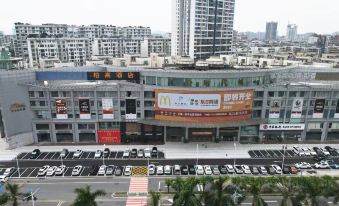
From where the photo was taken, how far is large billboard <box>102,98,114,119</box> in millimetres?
71500

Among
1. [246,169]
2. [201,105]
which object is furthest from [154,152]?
[246,169]

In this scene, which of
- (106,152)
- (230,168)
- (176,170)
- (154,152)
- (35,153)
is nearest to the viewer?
(176,170)

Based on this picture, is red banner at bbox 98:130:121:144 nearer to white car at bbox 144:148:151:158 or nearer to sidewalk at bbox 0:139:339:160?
sidewalk at bbox 0:139:339:160

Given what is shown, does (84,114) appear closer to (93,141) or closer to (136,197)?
(93,141)

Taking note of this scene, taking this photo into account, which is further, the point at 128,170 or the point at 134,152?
the point at 134,152

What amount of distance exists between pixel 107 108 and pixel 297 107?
5283 cm

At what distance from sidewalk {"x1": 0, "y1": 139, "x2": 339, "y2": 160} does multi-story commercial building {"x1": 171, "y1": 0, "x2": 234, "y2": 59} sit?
104615 mm

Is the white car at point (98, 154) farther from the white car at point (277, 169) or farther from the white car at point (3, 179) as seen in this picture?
the white car at point (277, 169)

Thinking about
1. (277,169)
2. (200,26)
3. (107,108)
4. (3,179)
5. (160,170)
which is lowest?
(3,179)

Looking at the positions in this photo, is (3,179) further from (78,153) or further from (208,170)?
(208,170)

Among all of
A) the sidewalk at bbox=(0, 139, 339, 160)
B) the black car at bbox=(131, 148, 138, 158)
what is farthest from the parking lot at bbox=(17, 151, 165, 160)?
the black car at bbox=(131, 148, 138, 158)

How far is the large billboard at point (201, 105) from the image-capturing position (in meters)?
69.1

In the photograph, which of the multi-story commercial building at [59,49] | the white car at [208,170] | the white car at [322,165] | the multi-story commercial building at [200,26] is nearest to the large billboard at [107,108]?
the white car at [208,170]

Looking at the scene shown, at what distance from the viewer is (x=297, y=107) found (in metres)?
73.1
